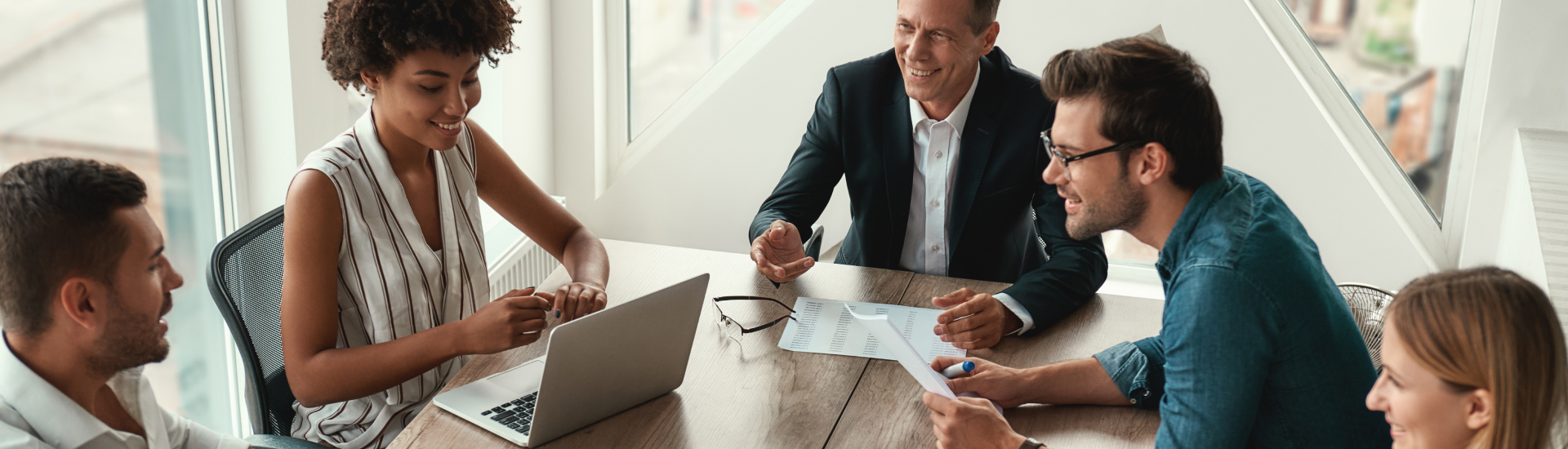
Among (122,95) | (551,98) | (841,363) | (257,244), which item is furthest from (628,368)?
(551,98)

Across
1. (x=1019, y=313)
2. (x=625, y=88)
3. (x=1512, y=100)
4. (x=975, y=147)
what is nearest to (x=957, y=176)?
(x=975, y=147)

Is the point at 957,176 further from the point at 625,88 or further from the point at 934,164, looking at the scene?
the point at 625,88

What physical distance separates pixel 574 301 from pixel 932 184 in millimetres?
902

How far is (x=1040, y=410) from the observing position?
1.51 m

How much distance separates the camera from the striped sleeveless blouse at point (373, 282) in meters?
1.65

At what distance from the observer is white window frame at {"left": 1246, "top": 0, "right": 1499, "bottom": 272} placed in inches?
126

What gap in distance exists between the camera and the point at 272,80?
238 cm

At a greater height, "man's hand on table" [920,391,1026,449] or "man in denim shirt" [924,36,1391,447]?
"man in denim shirt" [924,36,1391,447]

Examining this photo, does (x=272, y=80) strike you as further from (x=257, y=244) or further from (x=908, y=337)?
(x=908, y=337)

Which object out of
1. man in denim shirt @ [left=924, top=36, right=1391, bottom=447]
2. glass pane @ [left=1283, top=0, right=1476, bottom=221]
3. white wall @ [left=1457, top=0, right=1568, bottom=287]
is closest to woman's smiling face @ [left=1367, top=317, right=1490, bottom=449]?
man in denim shirt @ [left=924, top=36, right=1391, bottom=447]

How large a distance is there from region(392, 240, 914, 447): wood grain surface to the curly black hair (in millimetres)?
503

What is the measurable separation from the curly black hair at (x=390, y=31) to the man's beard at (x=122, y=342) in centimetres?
55

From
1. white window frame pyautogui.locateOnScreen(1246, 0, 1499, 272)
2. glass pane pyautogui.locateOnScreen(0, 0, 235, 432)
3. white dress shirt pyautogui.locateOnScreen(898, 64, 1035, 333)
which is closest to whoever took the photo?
glass pane pyautogui.locateOnScreen(0, 0, 235, 432)

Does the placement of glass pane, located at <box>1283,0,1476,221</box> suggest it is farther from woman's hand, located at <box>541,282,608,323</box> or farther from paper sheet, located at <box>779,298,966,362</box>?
woman's hand, located at <box>541,282,608,323</box>
